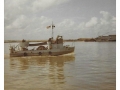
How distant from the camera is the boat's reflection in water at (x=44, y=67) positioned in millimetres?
1827

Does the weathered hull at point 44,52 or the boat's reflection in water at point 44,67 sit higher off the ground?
the weathered hull at point 44,52

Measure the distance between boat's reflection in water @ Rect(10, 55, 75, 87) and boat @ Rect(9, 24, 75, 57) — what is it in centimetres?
5

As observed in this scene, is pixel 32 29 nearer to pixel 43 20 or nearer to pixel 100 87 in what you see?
pixel 43 20

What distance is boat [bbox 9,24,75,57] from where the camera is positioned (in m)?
1.88

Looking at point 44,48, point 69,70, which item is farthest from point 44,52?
point 69,70

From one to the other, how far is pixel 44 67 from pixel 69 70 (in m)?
0.25

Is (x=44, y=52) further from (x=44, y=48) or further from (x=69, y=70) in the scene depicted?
(x=69, y=70)

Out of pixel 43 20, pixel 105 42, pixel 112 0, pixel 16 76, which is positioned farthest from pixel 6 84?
pixel 112 0

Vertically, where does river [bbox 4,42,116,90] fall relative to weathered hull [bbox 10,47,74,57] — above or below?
below

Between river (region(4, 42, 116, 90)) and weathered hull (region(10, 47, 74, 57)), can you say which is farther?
weathered hull (region(10, 47, 74, 57))

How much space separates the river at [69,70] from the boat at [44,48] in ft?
0.15

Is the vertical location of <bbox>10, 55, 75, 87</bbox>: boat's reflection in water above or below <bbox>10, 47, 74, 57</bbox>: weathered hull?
below

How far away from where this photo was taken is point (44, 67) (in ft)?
6.16

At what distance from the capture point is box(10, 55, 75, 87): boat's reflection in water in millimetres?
1827
